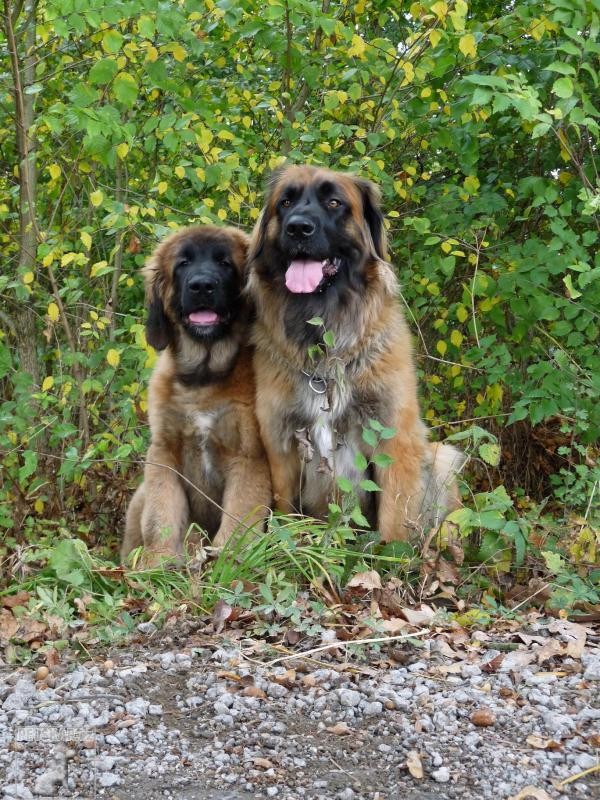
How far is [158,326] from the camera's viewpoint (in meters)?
5.09

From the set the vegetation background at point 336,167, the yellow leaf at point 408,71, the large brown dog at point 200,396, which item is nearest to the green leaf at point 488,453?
the vegetation background at point 336,167

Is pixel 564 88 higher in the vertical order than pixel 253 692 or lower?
higher

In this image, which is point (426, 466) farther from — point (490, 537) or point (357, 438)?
point (490, 537)

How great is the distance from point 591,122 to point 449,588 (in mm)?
2257

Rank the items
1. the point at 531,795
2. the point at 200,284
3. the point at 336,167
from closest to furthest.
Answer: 1. the point at 531,795
2. the point at 200,284
3. the point at 336,167

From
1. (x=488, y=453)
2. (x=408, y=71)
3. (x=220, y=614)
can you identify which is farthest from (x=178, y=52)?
→ (x=220, y=614)

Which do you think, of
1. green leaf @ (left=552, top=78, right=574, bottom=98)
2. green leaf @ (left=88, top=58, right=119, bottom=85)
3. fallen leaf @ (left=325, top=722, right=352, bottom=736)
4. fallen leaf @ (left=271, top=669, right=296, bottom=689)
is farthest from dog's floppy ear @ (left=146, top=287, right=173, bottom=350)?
fallen leaf @ (left=325, top=722, right=352, bottom=736)

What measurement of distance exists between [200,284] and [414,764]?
9.14 ft

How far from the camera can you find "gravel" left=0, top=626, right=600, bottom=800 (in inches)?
101

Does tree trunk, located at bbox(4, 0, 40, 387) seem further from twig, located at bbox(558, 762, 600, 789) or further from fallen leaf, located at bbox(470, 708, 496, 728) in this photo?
twig, located at bbox(558, 762, 600, 789)

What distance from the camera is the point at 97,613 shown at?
377 cm

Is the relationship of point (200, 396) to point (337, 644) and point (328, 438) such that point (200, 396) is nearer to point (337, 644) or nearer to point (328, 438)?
point (328, 438)

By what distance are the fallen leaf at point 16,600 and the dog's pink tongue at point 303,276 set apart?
72.4 inches

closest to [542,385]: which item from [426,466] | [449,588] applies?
[426,466]
